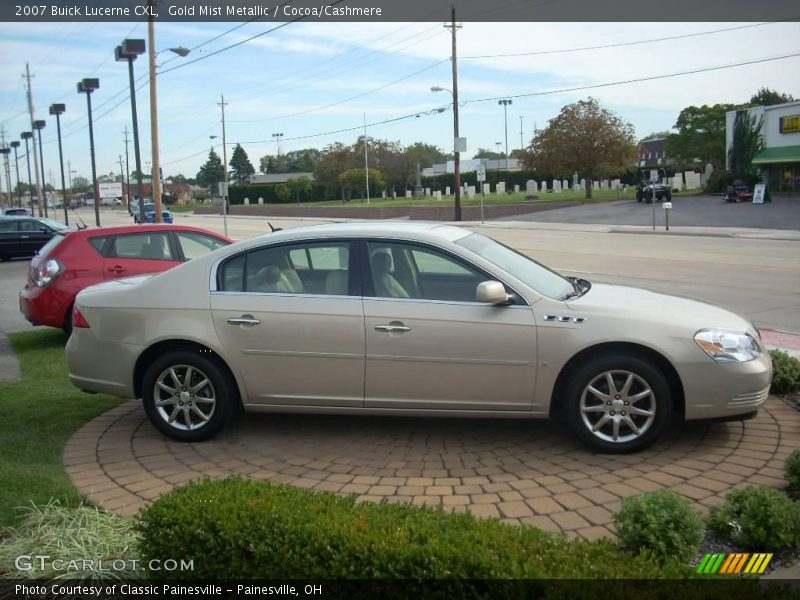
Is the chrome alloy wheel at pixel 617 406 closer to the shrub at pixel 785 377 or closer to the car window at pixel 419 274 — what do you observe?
the car window at pixel 419 274

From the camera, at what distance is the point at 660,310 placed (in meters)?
4.89

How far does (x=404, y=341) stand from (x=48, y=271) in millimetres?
6063

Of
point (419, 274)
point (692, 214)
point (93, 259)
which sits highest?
point (419, 274)

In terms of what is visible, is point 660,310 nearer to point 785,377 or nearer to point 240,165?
point 785,377

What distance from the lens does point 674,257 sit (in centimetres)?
1977

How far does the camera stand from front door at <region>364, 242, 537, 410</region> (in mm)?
4828

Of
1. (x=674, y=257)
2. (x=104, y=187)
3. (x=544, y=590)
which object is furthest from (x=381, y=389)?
(x=104, y=187)

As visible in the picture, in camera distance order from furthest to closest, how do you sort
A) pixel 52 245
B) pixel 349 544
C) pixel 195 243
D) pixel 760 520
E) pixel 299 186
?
1. pixel 299 186
2. pixel 195 243
3. pixel 52 245
4. pixel 760 520
5. pixel 349 544

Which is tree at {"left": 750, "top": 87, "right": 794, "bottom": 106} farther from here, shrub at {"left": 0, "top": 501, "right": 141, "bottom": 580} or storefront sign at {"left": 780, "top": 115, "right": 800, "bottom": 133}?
shrub at {"left": 0, "top": 501, "right": 141, "bottom": 580}

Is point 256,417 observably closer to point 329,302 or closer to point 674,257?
point 329,302

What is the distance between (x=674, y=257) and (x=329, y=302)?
654 inches

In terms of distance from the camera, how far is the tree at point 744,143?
167 ft

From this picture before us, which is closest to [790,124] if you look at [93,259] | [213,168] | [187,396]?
[93,259]

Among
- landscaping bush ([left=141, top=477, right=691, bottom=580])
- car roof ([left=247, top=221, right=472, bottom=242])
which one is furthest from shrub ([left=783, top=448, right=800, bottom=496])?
car roof ([left=247, top=221, right=472, bottom=242])
